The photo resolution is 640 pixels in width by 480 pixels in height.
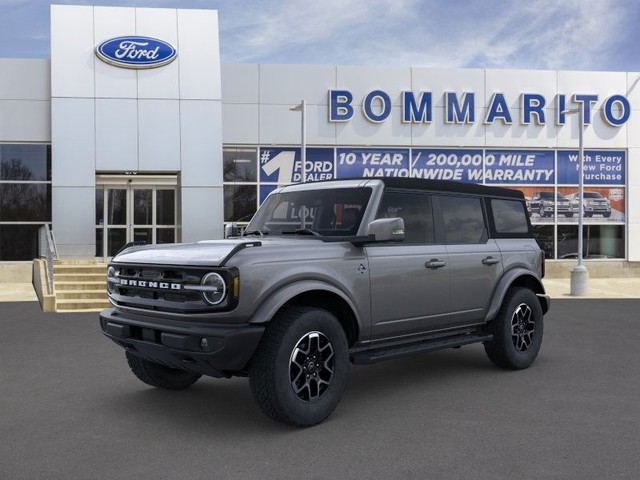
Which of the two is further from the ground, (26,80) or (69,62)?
(69,62)

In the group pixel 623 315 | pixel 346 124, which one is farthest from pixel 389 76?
pixel 623 315

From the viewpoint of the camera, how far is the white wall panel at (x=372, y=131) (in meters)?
20.3

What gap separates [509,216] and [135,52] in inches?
560

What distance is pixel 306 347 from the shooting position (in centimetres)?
502

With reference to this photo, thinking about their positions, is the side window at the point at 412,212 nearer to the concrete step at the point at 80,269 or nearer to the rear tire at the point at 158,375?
the rear tire at the point at 158,375

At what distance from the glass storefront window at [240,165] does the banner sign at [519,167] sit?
7561 mm

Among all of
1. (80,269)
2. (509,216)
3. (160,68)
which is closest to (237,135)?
(160,68)

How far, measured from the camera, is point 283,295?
4.86 m

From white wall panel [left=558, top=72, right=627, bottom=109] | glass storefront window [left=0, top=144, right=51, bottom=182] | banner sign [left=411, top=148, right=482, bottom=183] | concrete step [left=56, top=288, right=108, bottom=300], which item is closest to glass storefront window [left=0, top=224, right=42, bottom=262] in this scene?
glass storefront window [left=0, top=144, right=51, bottom=182]

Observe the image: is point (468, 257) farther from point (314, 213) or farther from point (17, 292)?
point (17, 292)

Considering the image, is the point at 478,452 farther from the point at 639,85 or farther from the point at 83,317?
the point at 639,85

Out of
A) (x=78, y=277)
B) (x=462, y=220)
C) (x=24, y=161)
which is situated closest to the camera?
(x=462, y=220)

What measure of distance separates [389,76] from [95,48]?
882 cm

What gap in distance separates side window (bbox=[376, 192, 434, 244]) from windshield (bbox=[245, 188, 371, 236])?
236 mm
